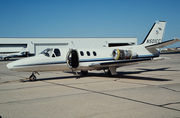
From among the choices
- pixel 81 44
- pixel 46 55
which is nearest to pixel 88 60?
pixel 46 55

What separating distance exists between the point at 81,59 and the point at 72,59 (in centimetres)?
82

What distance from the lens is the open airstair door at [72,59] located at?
564 inches

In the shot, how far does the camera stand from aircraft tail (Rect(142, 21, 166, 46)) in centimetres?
1889

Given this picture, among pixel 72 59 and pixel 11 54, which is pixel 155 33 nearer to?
pixel 72 59

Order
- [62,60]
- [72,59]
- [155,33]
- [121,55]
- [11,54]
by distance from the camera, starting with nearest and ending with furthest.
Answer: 1. [62,60]
2. [72,59]
3. [121,55]
4. [155,33]
5. [11,54]

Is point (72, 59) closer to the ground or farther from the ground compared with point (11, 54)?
closer to the ground

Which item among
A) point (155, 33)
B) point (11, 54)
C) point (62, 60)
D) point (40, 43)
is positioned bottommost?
point (62, 60)

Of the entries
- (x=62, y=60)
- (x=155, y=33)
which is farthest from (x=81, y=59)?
(x=155, y=33)

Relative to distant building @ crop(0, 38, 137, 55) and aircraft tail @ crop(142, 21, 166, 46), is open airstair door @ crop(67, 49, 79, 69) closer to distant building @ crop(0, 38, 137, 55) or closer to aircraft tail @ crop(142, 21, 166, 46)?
aircraft tail @ crop(142, 21, 166, 46)

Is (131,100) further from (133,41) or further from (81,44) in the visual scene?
(133,41)

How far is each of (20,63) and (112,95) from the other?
7.02 metres

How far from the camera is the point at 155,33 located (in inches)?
752

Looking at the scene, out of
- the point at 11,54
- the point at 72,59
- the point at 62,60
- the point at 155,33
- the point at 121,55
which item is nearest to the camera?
the point at 62,60

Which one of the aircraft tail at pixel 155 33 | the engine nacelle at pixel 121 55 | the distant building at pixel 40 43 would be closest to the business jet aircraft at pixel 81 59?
the engine nacelle at pixel 121 55
